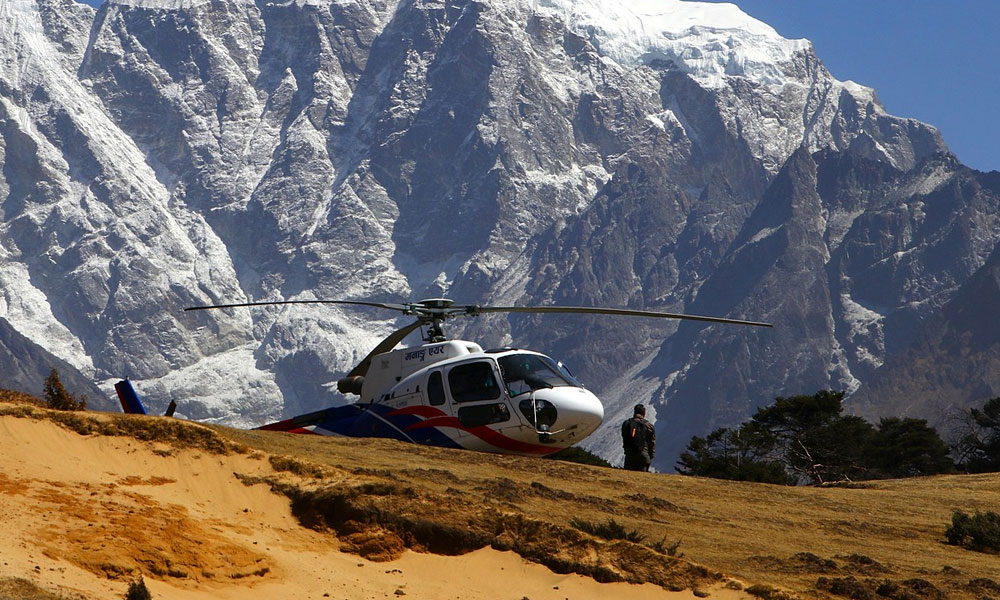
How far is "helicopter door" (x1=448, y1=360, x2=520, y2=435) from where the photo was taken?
24.8 metres

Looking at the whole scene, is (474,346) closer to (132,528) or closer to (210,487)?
(210,487)

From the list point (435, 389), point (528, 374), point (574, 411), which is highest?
point (528, 374)

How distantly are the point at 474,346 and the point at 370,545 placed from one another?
11.3 metres

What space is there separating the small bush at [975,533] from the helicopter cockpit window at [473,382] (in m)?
8.94

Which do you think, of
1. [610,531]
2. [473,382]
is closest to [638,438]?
[473,382]

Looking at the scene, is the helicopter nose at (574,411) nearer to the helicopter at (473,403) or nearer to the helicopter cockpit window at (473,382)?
the helicopter at (473,403)

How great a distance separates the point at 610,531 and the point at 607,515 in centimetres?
221

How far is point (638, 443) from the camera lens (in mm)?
27109

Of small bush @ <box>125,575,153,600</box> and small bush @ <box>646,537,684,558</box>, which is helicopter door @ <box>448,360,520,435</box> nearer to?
small bush @ <box>646,537,684,558</box>

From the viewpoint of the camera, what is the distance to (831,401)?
57.6 metres

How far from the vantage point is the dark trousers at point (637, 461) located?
27.2 m

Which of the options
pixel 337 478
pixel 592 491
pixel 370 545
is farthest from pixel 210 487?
pixel 592 491

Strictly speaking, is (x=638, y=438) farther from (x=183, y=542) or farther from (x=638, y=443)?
(x=183, y=542)

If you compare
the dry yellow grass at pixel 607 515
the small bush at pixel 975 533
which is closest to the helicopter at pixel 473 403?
the dry yellow grass at pixel 607 515
